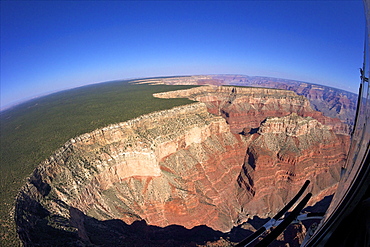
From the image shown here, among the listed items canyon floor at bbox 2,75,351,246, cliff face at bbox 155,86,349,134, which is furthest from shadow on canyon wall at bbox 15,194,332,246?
cliff face at bbox 155,86,349,134

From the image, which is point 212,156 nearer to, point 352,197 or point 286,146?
point 286,146

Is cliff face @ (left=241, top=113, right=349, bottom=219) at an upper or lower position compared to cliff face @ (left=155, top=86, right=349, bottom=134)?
lower

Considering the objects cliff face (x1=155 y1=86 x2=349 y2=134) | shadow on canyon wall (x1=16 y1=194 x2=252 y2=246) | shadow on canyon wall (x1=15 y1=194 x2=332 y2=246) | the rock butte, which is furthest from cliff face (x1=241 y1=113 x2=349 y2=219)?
cliff face (x1=155 y1=86 x2=349 y2=134)

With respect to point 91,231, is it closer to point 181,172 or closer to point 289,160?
point 181,172

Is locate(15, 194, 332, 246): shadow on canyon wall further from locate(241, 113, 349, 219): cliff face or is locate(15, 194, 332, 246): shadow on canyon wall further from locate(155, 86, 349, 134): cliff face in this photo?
locate(155, 86, 349, 134): cliff face

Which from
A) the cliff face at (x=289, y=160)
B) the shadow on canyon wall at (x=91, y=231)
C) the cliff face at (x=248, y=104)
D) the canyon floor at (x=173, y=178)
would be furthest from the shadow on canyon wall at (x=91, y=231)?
the cliff face at (x=248, y=104)

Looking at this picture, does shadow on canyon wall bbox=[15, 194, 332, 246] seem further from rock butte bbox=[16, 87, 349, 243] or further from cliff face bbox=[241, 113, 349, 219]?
cliff face bbox=[241, 113, 349, 219]

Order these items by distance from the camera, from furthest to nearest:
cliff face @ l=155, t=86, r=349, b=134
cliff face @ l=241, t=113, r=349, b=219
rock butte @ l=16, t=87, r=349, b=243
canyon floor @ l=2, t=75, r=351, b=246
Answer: cliff face @ l=155, t=86, r=349, b=134 < cliff face @ l=241, t=113, r=349, b=219 < rock butte @ l=16, t=87, r=349, b=243 < canyon floor @ l=2, t=75, r=351, b=246

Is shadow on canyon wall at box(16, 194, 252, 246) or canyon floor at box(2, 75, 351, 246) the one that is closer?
shadow on canyon wall at box(16, 194, 252, 246)

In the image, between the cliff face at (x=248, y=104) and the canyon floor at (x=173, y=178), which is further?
the cliff face at (x=248, y=104)

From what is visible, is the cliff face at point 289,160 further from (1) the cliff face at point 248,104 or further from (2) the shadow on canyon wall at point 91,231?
(1) the cliff face at point 248,104

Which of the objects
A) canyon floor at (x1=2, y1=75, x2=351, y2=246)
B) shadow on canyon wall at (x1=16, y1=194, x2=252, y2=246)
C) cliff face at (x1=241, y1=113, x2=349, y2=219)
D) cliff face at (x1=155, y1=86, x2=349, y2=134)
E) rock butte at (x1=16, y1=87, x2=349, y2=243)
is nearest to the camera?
shadow on canyon wall at (x1=16, y1=194, x2=252, y2=246)
